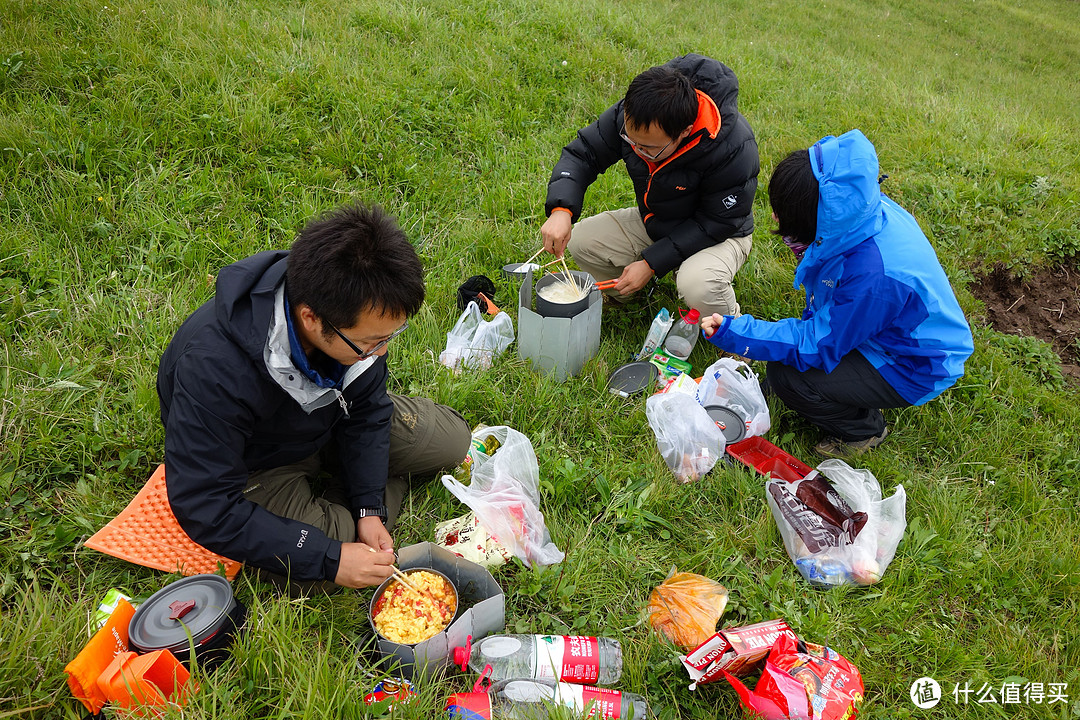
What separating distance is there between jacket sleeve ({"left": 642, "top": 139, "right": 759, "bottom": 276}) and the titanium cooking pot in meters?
2.43

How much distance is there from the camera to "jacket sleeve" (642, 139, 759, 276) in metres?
3.19

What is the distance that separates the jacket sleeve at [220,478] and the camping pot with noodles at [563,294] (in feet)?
4.82

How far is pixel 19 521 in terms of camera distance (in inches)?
86.0

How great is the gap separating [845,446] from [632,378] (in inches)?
41.2

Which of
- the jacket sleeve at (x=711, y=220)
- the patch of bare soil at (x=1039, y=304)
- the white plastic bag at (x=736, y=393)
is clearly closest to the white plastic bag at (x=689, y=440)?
the white plastic bag at (x=736, y=393)

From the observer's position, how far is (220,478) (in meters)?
1.82

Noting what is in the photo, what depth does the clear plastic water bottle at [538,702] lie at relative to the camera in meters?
1.78

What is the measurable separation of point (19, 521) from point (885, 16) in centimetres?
1541

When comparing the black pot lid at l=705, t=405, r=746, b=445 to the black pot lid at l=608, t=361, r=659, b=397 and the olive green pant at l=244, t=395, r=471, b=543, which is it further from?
the olive green pant at l=244, t=395, r=471, b=543

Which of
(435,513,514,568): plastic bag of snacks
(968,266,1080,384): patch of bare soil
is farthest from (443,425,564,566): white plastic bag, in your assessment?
(968,266,1080,384): patch of bare soil

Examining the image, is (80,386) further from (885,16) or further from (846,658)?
(885,16)

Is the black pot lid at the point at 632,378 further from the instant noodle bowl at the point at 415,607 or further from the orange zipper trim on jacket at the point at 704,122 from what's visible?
the instant noodle bowl at the point at 415,607

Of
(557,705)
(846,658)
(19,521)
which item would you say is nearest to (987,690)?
(846,658)

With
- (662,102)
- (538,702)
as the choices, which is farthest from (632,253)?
(538,702)
